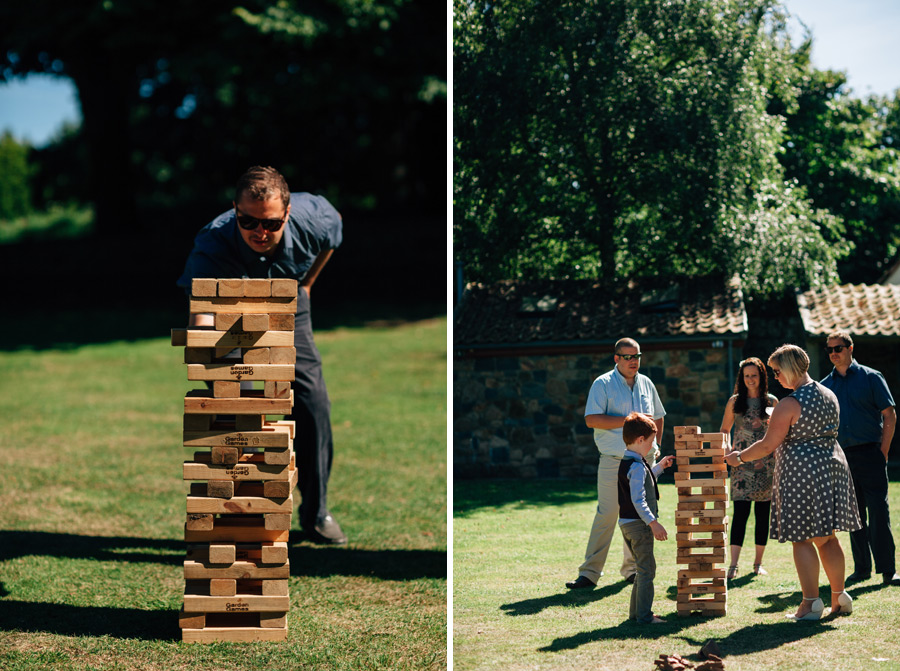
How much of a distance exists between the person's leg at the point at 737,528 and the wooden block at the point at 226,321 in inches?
95.5

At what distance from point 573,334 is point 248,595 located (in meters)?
1.98

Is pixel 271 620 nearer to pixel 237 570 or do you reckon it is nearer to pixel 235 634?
pixel 235 634

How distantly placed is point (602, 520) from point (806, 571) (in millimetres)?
927

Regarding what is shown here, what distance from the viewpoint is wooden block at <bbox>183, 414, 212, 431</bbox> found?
430cm

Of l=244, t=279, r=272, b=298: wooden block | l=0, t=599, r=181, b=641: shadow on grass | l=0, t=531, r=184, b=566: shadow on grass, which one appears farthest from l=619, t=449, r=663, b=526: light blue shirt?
l=0, t=531, r=184, b=566: shadow on grass

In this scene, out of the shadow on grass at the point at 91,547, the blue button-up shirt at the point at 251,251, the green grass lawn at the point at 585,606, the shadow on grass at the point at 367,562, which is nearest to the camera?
the green grass lawn at the point at 585,606

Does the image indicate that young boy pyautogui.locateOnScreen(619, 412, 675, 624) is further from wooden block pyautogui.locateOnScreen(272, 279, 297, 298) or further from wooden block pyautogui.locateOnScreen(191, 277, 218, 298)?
wooden block pyautogui.locateOnScreen(191, 277, 218, 298)

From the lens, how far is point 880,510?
4.23 metres

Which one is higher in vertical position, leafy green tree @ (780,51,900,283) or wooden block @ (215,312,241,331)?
leafy green tree @ (780,51,900,283)

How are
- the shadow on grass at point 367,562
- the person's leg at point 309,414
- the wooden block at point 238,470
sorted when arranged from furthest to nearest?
the person's leg at point 309,414 → the shadow on grass at point 367,562 → the wooden block at point 238,470

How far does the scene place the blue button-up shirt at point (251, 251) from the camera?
488cm

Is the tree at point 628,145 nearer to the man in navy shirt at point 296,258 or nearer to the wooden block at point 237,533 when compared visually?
the man in navy shirt at point 296,258

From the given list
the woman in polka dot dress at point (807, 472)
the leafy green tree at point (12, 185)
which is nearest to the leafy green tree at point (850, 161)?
the woman in polka dot dress at point (807, 472)

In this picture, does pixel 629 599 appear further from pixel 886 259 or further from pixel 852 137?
pixel 852 137
